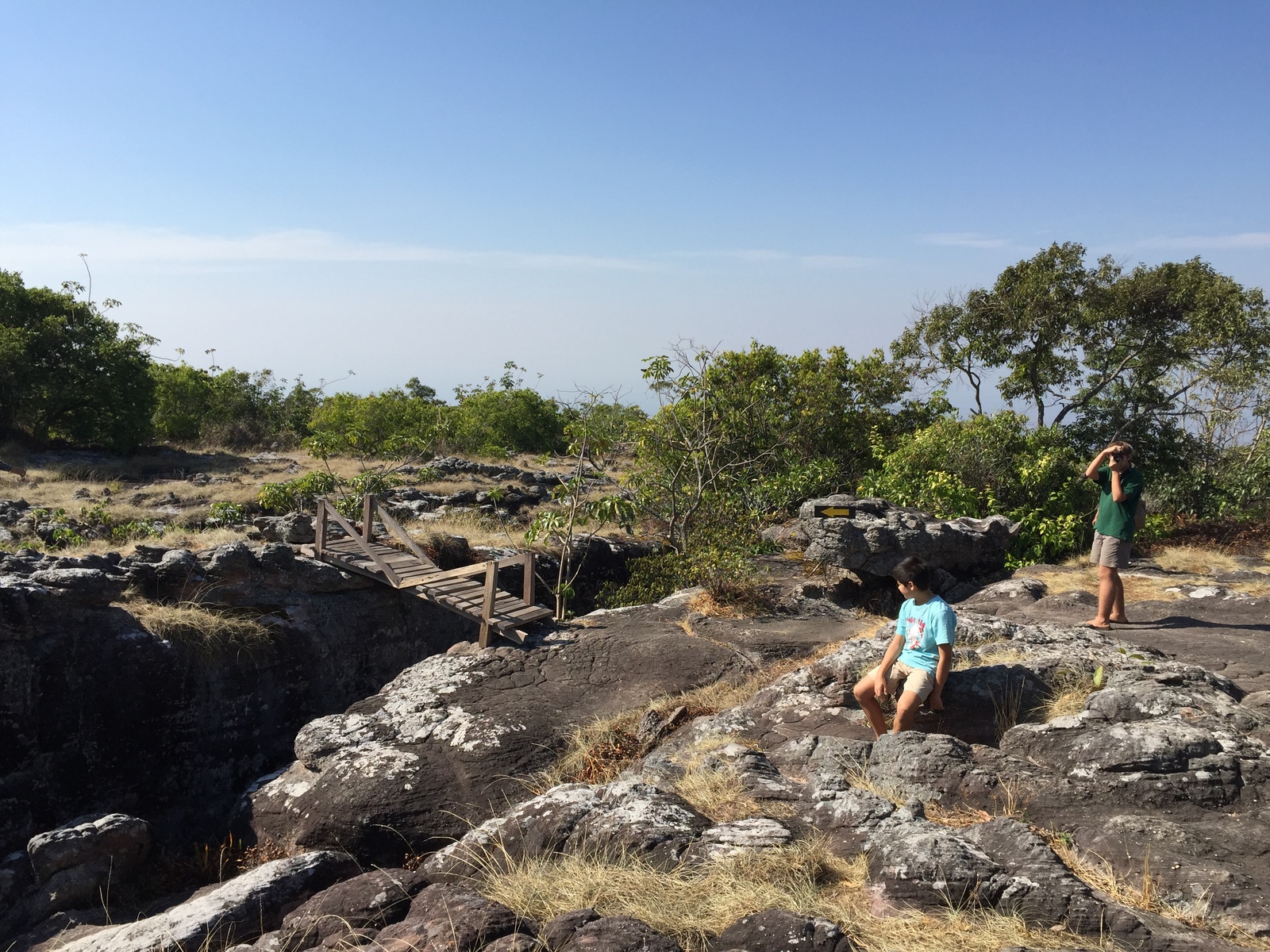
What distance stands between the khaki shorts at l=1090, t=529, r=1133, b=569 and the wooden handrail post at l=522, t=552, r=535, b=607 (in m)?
6.86

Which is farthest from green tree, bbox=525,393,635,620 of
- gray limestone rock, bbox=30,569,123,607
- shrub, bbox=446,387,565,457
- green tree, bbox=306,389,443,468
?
shrub, bbox=446,387,565,457

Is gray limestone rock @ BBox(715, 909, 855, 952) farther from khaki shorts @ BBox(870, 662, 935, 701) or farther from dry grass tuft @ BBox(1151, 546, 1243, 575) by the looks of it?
dry grass tuft @ BBox(1151, 546, 1243, 575)

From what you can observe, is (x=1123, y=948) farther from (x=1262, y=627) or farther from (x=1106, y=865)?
(x=1262, y=627)

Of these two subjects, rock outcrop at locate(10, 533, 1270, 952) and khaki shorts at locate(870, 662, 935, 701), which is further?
khaki shorts at locate(870, 662, 935, 701)

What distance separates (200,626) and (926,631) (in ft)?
27.9

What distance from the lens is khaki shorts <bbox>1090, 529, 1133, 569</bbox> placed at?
7879mm

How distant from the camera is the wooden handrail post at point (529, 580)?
38.1ft

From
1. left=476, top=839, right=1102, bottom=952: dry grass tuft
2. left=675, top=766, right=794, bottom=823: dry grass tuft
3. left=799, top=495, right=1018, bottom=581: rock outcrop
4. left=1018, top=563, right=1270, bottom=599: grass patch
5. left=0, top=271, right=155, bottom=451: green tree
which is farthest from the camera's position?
left=0, top=271, right=155, bottom=451: green tree

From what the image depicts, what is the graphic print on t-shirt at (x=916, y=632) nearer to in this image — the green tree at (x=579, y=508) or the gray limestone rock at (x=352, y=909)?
the gray limestone rock at (x=352, y=909)

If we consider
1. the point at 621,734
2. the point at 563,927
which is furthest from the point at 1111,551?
the point at 563,927

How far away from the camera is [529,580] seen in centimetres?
1170

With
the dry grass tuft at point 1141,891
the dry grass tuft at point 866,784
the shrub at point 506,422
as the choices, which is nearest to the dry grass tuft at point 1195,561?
the dry grass tuft at point 866,784

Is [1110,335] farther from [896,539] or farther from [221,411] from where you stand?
[221,411]

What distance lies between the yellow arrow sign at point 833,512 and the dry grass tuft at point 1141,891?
808 cm
